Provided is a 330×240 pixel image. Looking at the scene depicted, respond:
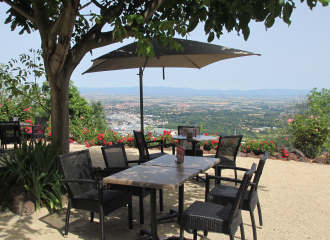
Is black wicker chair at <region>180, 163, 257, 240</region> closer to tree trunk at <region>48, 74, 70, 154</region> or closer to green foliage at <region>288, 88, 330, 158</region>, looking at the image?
tree trunk at <region>48, 74, 70, 154</region>

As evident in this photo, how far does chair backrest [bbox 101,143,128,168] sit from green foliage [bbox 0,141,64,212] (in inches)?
27.2

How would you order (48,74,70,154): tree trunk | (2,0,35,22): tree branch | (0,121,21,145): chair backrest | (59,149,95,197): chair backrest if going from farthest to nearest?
(0,121,21,145): chair backrest
(48,74,70,154): tree trunk
(2,0,35,22): tree branch
(59,149,95,197): chair backrest

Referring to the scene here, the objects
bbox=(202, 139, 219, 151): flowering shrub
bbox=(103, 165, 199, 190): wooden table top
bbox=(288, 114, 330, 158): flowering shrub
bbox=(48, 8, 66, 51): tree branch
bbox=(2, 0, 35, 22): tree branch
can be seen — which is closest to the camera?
bbox=(103, 165, 199, 190): wooden table top

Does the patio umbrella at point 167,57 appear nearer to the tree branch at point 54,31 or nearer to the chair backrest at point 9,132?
the tree branch at point 54,31

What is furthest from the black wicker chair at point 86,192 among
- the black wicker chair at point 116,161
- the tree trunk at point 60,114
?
the tree trunk at point 60,114

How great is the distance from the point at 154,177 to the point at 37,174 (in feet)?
6.08

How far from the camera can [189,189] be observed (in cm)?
473

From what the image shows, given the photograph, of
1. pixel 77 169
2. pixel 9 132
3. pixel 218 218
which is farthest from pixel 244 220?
pixel 9 132

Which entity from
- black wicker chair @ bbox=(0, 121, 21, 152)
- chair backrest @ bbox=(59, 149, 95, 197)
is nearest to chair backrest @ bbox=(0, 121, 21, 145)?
black wicker chair @ bbox=(0, 121, 21, 152)

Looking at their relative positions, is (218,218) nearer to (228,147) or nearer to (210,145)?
(228,147)

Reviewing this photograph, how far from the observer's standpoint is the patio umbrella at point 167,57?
4.66 meters

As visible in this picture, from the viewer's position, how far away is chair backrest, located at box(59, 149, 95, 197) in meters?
3.01

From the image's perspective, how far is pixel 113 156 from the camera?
3799 millimetres

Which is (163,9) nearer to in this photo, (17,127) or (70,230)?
(70,230)
